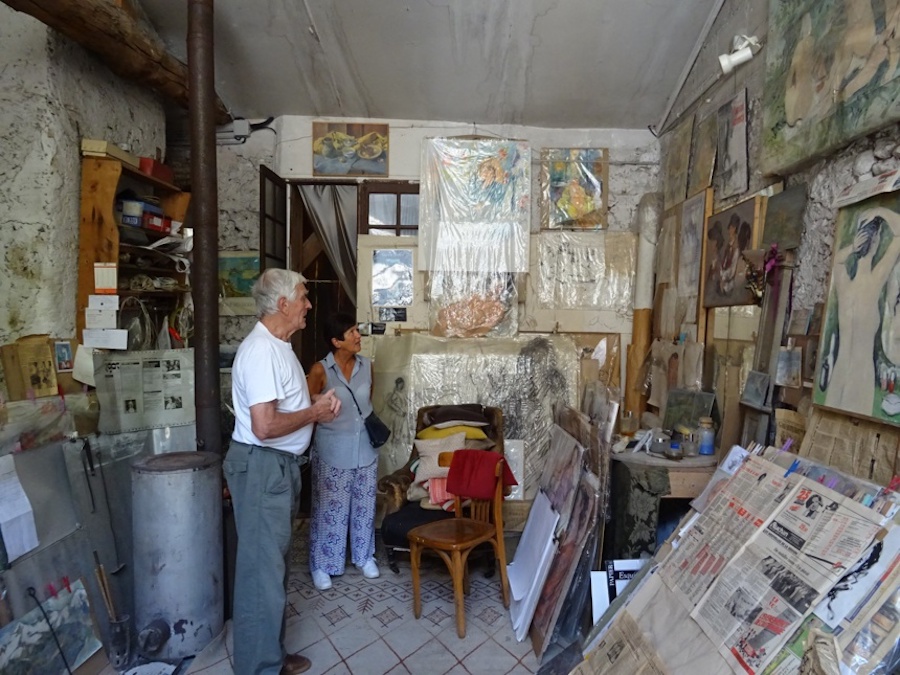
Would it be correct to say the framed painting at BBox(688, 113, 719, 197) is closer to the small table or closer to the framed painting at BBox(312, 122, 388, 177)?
the small table

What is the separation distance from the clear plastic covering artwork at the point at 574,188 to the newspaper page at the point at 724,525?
2718mm

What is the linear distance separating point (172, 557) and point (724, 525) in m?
2.15

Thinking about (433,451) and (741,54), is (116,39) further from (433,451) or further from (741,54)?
(741,54)

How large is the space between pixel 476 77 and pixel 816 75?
227 cm

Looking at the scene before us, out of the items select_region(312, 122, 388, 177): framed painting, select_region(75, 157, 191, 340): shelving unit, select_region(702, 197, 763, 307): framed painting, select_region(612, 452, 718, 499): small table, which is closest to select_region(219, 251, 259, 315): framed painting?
select_region(75, 157, 191, 340): shelving unit

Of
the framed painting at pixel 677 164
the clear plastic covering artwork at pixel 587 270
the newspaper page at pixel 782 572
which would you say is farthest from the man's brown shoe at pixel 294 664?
the framed painting at pixel 677 164

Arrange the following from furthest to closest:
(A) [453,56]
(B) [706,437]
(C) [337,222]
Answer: (C) [337,222], (A) [453,56], (B) [706,437]

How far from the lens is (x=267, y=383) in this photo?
1970 millimetres

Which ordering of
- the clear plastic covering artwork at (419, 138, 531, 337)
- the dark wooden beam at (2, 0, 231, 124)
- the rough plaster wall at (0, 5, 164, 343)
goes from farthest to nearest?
1. the clear plastic covering artwork at (419, 138, 531, 337)
2. the rough plaster wall at (0, 5, 164, 343)
3. the dark wooden beam at (2, 0, 231, 124)

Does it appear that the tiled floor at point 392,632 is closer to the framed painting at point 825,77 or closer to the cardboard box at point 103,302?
the cardboard box at point 103,302

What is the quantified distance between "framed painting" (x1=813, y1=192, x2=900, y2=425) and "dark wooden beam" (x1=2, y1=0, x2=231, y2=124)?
10.8ft

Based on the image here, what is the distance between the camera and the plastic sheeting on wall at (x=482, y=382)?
3951 millimetres

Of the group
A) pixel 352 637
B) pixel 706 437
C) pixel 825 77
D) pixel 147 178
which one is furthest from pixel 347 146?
pixel 352 637

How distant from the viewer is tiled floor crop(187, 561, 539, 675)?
2.25m
